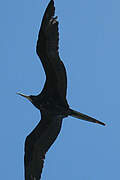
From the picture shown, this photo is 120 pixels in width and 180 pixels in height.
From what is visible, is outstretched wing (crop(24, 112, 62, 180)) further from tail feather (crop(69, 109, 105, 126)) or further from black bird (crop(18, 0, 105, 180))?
tail feather (crop(69, 109, 105, 126))

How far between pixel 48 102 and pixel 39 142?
1837 mm

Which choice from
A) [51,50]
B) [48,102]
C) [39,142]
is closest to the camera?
[51,50]

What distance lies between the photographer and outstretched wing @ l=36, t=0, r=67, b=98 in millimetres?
14961

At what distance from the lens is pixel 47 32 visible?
15.1 metres

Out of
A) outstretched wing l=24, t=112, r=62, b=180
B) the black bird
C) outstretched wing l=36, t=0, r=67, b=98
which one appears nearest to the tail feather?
the black bird

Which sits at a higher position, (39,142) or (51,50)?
(51,50)

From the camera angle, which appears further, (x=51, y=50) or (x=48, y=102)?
(x=48, y=102)

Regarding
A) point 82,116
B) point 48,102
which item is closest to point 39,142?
point 48,102

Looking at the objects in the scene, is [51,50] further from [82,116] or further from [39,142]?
[39,142]

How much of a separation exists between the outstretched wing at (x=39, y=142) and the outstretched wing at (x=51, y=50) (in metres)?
1.77

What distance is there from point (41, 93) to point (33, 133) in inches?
72.5

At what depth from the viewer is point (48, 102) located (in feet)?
53.7

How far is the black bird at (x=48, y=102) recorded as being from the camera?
49.4ft

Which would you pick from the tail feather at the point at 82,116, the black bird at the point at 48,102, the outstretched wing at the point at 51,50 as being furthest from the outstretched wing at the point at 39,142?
the outstretched wing at the point at 51,50
